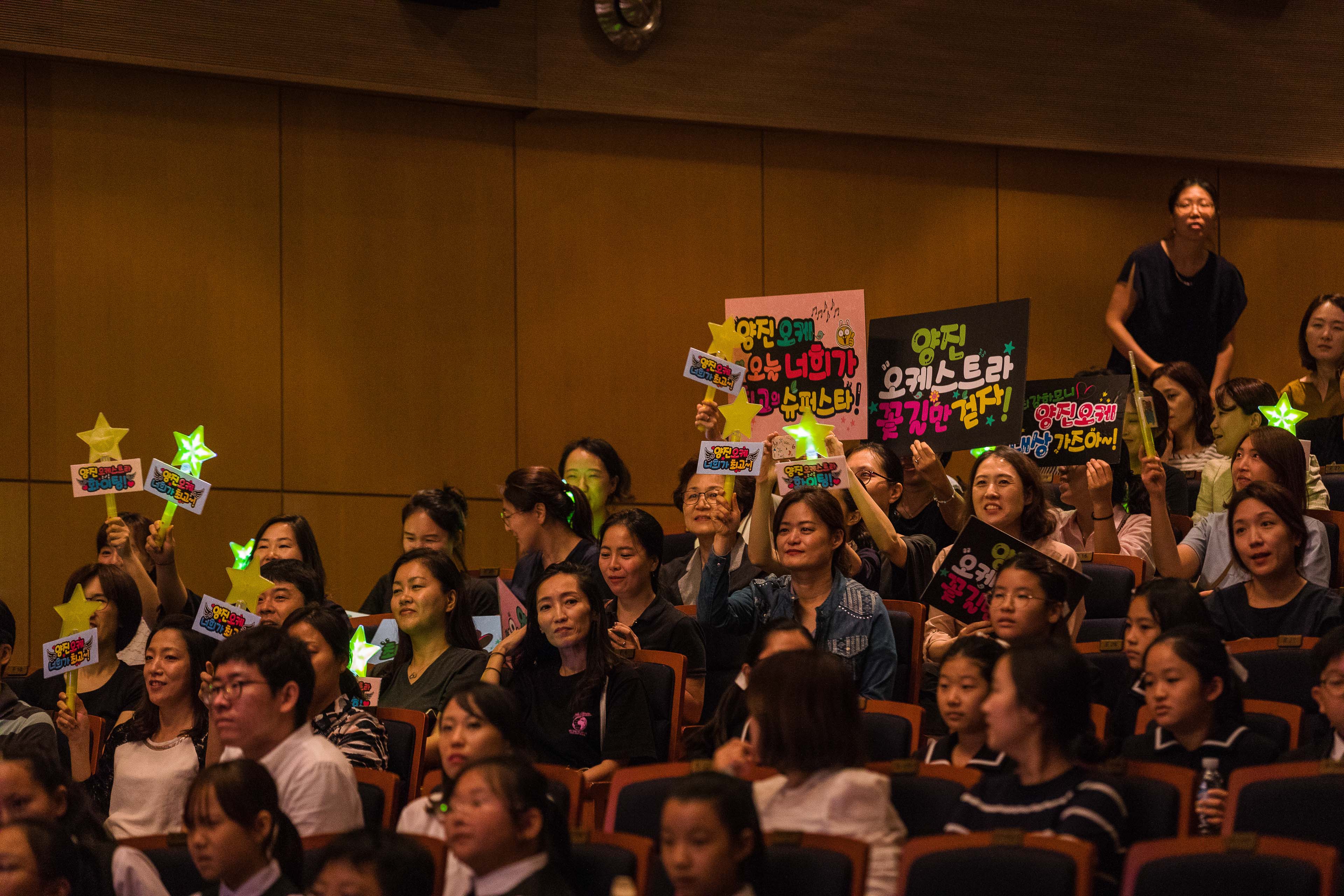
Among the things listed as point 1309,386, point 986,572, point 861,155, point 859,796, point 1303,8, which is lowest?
point 859,796

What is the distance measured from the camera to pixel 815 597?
→ 4.12 meters

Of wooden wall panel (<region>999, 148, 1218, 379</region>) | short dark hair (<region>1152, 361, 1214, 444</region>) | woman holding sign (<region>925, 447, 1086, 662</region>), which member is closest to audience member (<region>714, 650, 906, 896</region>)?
woman holding sign (<region>925, 447, 1086, 662</region>)

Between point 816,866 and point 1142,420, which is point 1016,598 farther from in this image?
point 816,866

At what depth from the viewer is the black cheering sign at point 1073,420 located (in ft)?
17.0

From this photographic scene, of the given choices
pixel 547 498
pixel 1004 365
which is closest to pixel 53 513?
pixel 547 498

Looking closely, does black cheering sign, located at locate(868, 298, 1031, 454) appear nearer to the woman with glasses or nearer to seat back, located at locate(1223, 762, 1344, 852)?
the woman with glasses

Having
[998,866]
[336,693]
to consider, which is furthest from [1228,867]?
[336,693]

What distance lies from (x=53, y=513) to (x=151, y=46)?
6.37 feet

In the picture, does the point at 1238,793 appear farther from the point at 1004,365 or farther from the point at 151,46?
the point at 151,46

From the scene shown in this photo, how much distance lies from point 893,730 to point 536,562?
1.94 meters

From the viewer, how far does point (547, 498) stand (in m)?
5.12

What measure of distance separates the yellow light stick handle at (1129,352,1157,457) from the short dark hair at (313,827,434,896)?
2.79m

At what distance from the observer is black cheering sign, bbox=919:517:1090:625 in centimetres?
409

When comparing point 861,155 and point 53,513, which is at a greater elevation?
point 861,155
